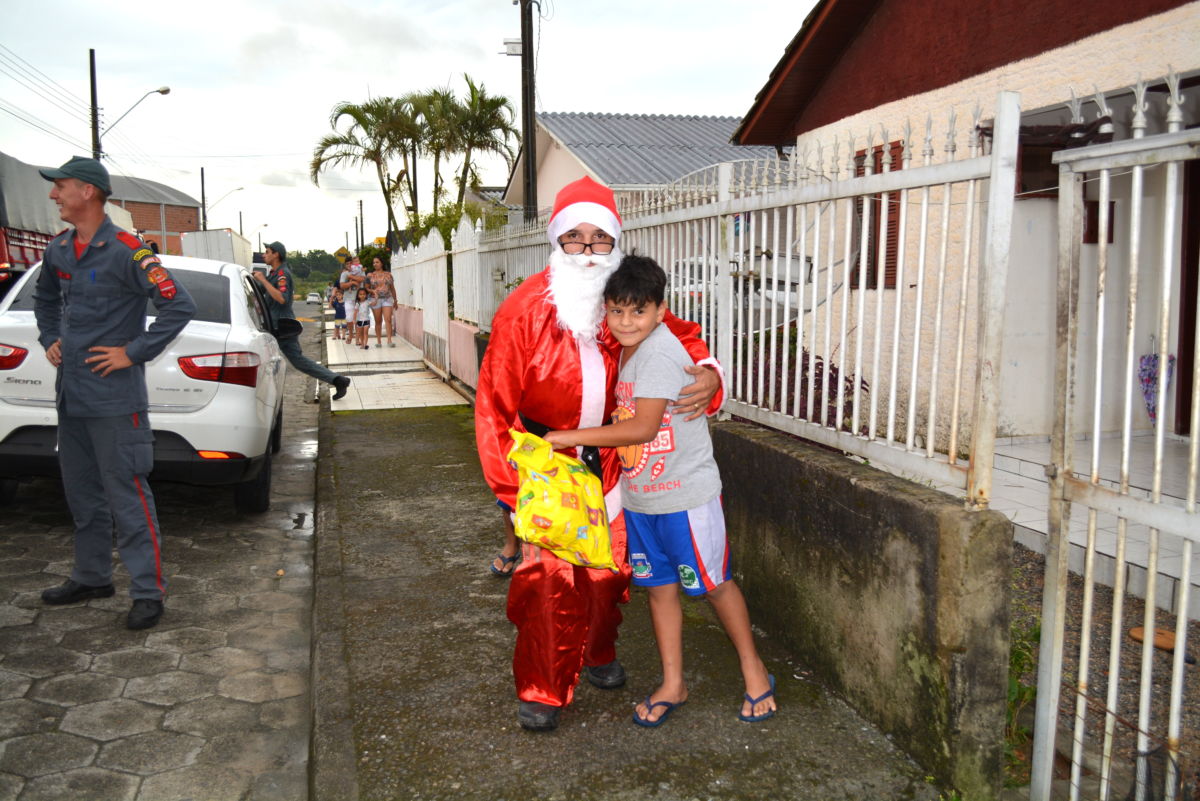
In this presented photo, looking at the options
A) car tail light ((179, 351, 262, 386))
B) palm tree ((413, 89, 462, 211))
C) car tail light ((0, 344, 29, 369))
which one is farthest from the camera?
palm tree ((413, 89, 462, 211))

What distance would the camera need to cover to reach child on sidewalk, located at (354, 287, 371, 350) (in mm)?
18922

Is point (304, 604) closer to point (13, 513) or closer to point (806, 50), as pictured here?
point (13, 513)

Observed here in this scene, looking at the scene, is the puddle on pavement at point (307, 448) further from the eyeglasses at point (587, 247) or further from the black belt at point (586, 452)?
the eyeglasses at point (587, 247)

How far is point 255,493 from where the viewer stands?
19.6ft

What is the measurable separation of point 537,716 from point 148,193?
89.0m

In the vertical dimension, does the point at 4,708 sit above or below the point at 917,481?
below

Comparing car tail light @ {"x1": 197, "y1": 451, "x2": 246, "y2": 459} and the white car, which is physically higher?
the white car

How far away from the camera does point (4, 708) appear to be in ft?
11.2

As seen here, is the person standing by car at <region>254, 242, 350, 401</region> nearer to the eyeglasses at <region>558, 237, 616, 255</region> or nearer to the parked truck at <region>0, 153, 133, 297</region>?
the parked truck at <region>0, 153, 133, 297</region>

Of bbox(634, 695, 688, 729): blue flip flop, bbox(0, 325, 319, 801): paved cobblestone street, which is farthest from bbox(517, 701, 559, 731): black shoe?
bbox(0, 325, 319, 801): paved cobblestone street

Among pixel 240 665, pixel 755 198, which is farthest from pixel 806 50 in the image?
pixel 240 665

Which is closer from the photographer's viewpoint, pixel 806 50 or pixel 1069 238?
pixel 1069 238

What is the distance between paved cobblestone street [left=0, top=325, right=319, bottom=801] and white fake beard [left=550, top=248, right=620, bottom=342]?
5.81 ft

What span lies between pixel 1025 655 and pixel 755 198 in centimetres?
210
